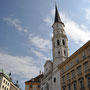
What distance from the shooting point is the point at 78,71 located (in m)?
28.6

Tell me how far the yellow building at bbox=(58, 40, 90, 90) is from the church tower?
29.5 ft

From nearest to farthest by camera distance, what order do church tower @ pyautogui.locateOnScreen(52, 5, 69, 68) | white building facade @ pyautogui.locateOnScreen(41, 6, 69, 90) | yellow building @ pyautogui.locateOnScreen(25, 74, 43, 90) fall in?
white building facade @ pyautogui.locateOnScreen(41, 6, 69, 90) < church tower @ pyautogui.locateOnScreen(52, 5, 69, 68) < yellow building @ pyautogui.locateOnScreen(25, 74, 43, 90)

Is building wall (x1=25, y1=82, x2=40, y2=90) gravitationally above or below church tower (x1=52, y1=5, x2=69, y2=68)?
below

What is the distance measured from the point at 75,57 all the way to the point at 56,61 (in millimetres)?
13709

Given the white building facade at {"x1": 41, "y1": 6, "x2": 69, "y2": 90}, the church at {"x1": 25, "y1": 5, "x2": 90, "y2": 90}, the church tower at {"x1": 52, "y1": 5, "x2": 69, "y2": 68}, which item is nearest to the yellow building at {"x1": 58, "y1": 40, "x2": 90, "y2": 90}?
the church at {"x1": 25, "y1": 5, "x2": 90, "y2": 90}

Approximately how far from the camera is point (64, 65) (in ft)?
120

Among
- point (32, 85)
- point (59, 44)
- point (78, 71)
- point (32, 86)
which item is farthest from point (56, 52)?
point (32, 86)

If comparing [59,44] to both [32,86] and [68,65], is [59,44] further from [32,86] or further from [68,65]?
[32,86]

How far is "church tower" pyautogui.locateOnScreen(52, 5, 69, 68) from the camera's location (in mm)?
44750

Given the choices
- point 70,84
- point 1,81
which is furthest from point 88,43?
point 1,81

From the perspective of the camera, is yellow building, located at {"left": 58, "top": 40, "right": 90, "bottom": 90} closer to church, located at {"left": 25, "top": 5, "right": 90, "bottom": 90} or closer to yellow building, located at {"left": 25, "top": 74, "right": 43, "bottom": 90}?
church, located at {"left": 25, "top": 5, "right": 90, "bottom": 90}

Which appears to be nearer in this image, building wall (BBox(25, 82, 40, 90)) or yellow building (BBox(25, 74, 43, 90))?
building wall (BBox(25, 82, 40, 90))

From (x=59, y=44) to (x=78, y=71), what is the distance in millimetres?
21114

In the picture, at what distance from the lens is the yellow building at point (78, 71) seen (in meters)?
25.7
